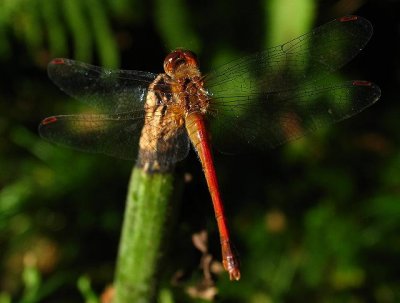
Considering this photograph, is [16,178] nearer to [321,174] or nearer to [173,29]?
[173,29]

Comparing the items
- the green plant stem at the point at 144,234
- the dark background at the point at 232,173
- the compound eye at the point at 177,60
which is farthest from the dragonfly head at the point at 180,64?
the dark background at the point at 232,173

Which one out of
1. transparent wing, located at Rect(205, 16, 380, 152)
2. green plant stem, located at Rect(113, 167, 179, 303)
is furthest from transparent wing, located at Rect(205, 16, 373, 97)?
green plant stem, located at Rect(113, 167, 179, 303)

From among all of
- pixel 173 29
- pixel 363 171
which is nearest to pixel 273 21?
pixel 173 29

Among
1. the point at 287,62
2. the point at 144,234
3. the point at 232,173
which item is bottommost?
the point at 144,234

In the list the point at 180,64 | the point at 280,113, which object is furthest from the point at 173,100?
the point at 280,113

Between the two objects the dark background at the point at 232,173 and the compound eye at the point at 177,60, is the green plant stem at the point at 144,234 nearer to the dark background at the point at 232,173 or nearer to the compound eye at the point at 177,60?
the compound eye at the point at 177,60

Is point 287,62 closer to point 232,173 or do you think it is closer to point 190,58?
point 190,58
